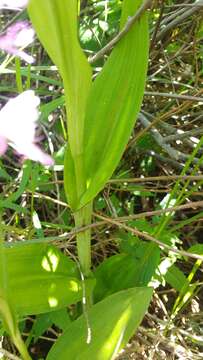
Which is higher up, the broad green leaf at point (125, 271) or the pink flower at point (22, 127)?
the pink flower at point (22, 127)

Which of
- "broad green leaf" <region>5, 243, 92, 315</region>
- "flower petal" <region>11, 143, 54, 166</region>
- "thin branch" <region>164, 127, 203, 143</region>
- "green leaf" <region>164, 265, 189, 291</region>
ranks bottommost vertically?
"green leaf" <region>164, 265, 189, 291</region>

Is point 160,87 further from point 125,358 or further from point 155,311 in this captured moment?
point 125,358

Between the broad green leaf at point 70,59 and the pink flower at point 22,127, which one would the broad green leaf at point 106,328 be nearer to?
the broad green leaf at point 70,59

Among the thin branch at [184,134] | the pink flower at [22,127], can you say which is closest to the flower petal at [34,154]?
the pink flower at [22,127]

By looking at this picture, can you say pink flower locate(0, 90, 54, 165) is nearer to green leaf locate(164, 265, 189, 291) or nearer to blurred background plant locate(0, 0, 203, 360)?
blurred background plant locate(0, 0, 203, 360)

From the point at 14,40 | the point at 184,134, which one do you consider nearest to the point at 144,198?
the point at 184,134

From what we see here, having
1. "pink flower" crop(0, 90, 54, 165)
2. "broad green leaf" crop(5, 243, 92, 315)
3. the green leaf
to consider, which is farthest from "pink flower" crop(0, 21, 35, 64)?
the green leaf

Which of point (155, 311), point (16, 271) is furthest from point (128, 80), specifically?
point (155, 311)

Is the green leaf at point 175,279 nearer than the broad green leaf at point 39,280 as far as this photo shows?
No
